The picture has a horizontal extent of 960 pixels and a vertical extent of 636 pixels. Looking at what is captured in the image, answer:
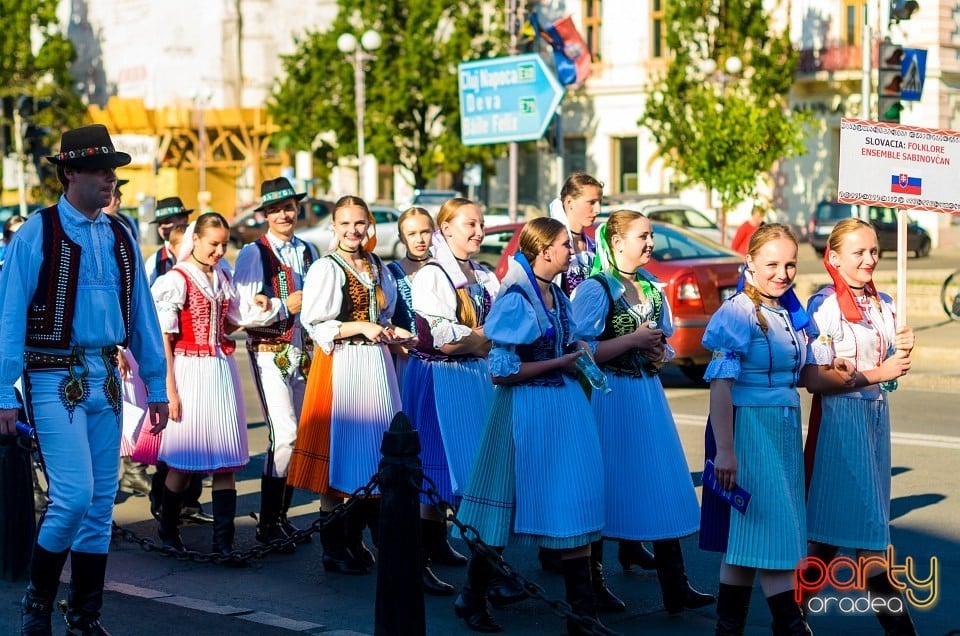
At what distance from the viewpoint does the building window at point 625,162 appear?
165ft

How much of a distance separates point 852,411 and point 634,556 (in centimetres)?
180

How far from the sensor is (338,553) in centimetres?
755

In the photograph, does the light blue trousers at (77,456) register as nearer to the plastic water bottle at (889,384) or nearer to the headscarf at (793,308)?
the headscarf at (793,308)

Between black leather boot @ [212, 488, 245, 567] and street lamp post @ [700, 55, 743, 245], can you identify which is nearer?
black leather boot @ [212, 488, 245, 567]

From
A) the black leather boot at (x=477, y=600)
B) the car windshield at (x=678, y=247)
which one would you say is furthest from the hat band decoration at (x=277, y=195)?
the car windshield at (x=678, y=247)

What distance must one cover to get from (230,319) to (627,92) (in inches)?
1687

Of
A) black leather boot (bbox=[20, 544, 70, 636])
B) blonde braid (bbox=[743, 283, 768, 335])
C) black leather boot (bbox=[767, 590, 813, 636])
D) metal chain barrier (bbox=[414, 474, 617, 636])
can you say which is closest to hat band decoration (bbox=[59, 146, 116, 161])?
black leather boot (bbox=[20, 544, 70, 636])

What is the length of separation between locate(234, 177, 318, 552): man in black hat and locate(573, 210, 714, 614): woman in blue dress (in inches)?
81.2

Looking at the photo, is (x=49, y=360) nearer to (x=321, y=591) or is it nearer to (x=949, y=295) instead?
(x=321, y=591)

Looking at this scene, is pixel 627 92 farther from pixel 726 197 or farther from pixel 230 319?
pixel 230 319

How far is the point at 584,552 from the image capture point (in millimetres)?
6000

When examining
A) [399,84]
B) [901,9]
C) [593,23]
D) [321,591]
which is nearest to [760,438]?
[321,591]

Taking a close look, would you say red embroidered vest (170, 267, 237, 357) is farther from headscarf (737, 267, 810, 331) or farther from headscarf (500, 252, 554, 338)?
Result: headscarf (737, 267, 810, 331)

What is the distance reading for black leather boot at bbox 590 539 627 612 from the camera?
666 centimetres
